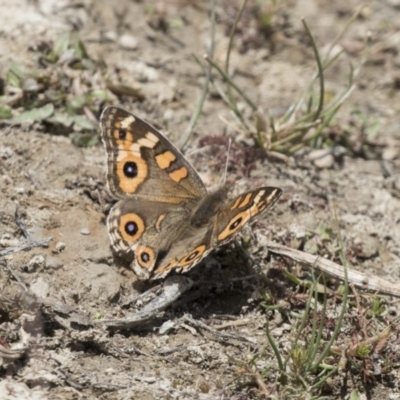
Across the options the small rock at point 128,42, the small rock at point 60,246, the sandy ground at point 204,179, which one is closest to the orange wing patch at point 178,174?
the sandy ground at point 204,179

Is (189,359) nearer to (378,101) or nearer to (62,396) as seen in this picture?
(62,396)

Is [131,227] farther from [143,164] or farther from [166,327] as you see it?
[166,327]

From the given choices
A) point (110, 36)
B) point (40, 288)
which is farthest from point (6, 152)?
point (110, 36)

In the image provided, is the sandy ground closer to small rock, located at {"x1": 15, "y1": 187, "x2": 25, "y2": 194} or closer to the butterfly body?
small rock, located at {"x1": 15, "y1": 187, "x2": 25, "y2": 194}

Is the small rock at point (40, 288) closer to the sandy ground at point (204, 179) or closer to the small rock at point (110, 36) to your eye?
the sandy ground at point (204, 179)

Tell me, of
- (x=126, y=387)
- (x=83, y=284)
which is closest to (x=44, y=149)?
(x=83, y=284)

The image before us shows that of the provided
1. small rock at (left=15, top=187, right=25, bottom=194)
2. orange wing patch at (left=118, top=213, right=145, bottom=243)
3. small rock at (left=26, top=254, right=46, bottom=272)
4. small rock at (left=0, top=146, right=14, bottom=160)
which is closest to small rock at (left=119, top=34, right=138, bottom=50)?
small rock at (left=0, top=146, right=14, bottom=160)
